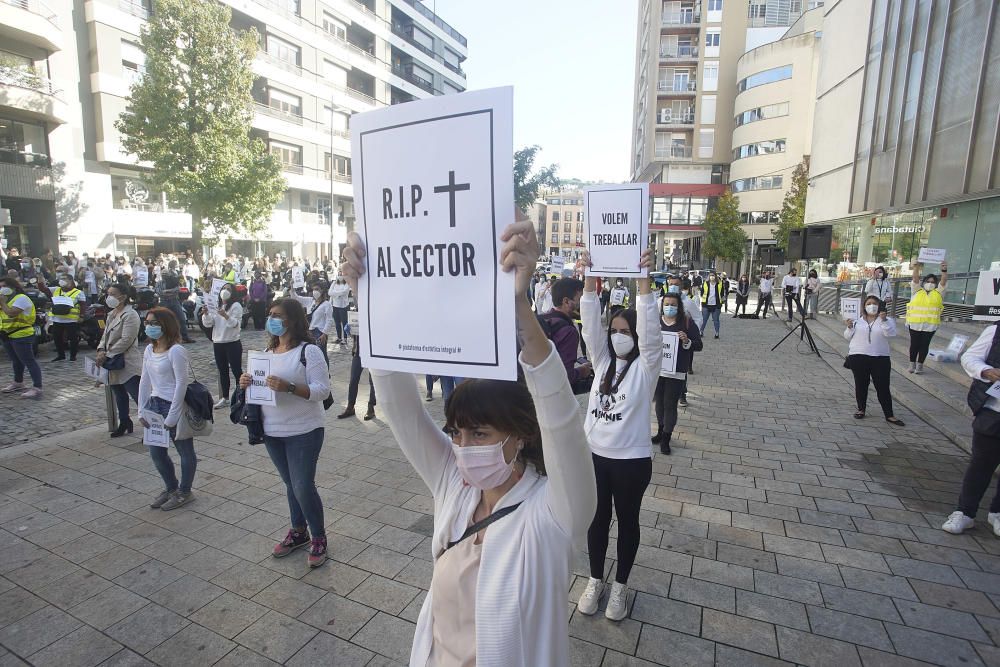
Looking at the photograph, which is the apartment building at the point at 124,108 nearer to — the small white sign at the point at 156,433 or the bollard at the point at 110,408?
the bollard at the point at 110,408

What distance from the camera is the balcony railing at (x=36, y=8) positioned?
20516 mm

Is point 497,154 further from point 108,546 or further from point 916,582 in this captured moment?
A: point 108,546

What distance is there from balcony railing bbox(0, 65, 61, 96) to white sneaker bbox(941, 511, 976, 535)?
100.0 ft

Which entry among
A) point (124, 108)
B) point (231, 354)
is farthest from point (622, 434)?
point (124, 108)

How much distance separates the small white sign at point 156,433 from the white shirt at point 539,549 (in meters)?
4.02

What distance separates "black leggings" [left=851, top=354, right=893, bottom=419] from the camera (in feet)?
25.1

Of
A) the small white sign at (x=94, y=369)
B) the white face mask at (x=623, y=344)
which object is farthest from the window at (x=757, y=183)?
the small white sign at (x=94, y=369)

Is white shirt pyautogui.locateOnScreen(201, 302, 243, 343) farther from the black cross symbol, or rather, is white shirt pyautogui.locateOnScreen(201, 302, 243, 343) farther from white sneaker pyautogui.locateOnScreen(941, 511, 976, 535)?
→ white sneaker pyautogui.locateOnScreen(941, 511, 976, 535)

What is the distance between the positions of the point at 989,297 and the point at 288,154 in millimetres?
37603

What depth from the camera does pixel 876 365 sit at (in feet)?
25.2

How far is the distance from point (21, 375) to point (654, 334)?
34.7 ft

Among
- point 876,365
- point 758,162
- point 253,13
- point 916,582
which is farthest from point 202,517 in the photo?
point 758,162

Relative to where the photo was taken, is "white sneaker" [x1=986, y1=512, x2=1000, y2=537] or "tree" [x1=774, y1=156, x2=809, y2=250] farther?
"tree" [x1=774, y1=156, x2=809, y2=250]

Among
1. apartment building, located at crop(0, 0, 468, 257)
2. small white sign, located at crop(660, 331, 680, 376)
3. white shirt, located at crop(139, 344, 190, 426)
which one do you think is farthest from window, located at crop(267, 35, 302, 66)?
small white sign, located at crop(660, 331, 680, 376)
